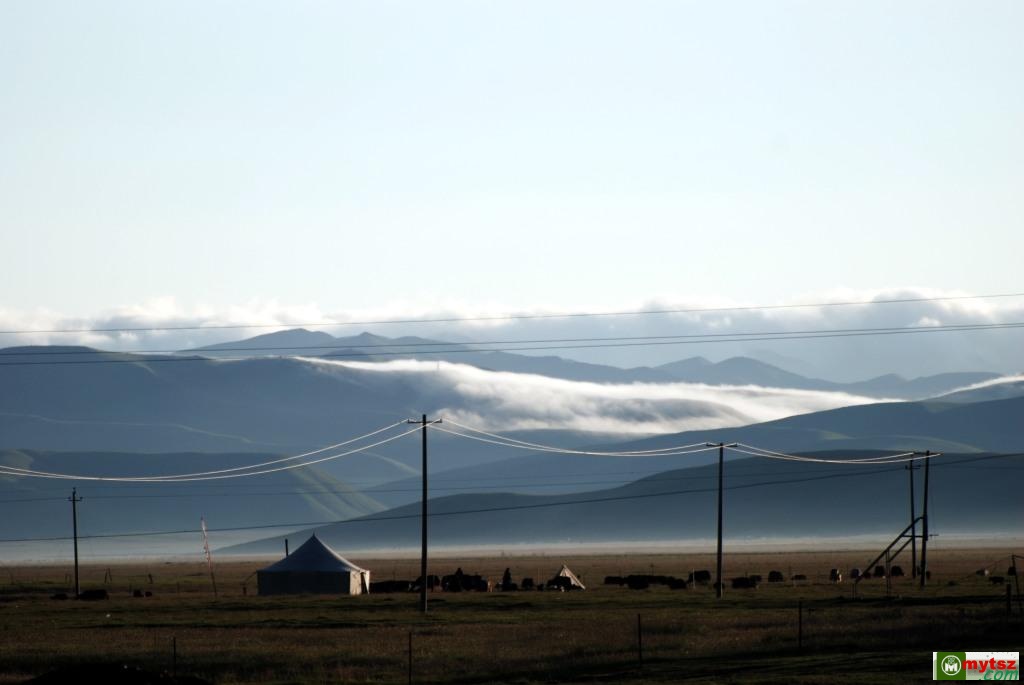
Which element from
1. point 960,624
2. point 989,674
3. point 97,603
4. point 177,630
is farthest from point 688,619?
point 97,603

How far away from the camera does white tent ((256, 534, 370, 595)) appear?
374 feet

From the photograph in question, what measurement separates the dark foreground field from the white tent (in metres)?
9.92

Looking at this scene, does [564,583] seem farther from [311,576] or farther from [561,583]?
[311,576]

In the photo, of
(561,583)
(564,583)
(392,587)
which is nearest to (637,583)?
(564,583)

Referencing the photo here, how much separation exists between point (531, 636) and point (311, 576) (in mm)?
50374

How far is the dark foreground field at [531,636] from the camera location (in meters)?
52.8

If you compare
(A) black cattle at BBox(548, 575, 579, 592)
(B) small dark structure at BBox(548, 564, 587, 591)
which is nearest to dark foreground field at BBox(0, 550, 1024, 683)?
(A) black cattle at BBox(548, 575, 579, 592)

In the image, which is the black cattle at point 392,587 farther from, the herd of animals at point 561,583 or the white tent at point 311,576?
the white tent at point 311,576

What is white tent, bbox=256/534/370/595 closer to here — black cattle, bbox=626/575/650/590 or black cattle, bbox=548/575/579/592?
black cattle, bbox=548/575/579/592

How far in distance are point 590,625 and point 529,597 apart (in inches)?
1227

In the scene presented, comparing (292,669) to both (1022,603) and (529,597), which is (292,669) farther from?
(529,597)

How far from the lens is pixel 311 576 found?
4510 inches

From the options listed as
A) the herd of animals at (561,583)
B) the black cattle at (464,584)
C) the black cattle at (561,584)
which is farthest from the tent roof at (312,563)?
the black cattle at (561,584)

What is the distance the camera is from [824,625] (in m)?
66.7
